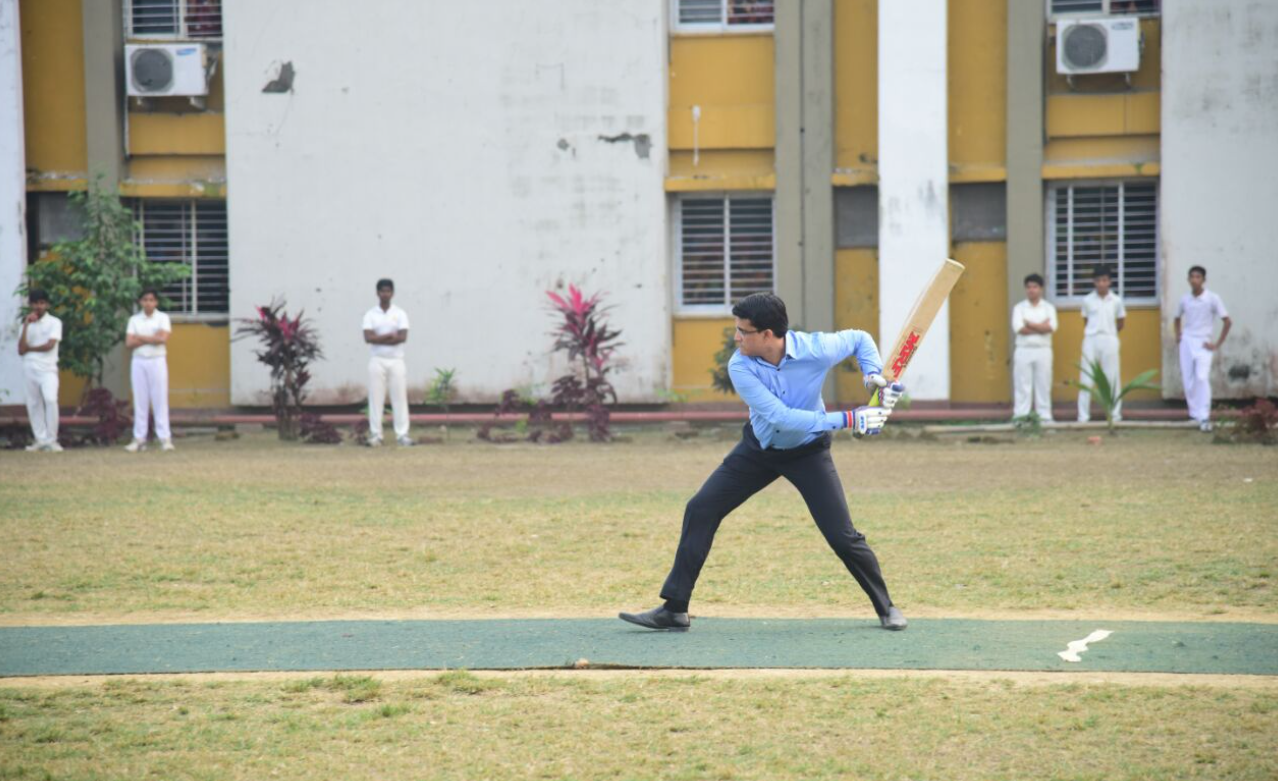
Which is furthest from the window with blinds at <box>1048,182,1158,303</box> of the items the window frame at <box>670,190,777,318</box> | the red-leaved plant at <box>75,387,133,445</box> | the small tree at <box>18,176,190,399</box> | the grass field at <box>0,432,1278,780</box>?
the red-leaved plant at <box>75,387,133,445</box>

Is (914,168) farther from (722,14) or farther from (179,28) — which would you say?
(179,28)

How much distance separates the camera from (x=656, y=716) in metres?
6.34

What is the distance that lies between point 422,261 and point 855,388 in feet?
21.1

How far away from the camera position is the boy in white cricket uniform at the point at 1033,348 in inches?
770

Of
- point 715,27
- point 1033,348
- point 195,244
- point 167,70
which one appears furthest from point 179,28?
point 1033,348

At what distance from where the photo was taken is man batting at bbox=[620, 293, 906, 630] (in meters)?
7.61

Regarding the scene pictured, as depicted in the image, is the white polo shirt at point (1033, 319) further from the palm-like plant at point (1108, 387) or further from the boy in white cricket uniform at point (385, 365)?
the boy in white cricket uniform at point (385, 365)

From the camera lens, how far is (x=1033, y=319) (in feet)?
64.2

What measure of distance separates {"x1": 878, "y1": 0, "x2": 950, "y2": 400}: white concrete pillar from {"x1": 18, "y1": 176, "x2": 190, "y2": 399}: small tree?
9651mm

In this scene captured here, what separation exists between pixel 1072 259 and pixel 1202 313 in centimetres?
232

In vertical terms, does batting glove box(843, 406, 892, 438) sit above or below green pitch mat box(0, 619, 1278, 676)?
above

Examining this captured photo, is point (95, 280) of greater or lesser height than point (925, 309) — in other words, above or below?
above

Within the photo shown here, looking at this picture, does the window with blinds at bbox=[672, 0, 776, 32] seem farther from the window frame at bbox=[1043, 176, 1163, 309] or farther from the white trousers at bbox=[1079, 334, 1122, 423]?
the white trousers at bbox=[1079, 334, 1122, 423]

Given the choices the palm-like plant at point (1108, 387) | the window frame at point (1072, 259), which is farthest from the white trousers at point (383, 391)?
the window frame at point (1072, 259)
